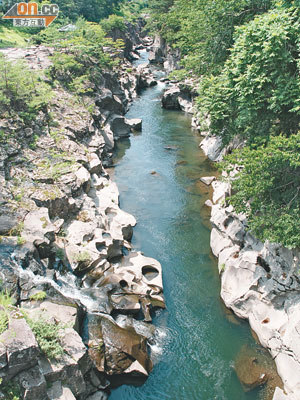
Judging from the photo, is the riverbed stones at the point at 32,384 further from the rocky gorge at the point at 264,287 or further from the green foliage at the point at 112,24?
the green foliage at the point at 112,24

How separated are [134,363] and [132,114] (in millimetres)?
33071

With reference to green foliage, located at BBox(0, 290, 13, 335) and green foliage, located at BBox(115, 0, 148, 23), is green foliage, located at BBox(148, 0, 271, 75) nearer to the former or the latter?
green foliage, located at BBox(0, 290, 13, 335)

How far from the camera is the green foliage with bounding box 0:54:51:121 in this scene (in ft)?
73.6

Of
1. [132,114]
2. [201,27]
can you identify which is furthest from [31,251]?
[132,114]

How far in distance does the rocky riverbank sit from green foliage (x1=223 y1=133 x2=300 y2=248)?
6211 millimetres

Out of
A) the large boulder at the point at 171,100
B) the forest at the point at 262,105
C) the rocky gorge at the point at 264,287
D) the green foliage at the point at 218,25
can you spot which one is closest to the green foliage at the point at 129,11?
the large boulder at the point at 171,100

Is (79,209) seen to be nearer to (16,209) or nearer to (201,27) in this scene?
(16,209)

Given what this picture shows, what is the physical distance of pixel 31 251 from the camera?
14750 millimetres

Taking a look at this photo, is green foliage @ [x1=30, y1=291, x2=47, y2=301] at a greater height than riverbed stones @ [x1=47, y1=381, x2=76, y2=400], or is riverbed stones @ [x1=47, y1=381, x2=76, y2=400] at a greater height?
green foliage @ [x1=30, y1=291, x2=47, y2=301]

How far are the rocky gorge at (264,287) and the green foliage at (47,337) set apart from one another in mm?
7866

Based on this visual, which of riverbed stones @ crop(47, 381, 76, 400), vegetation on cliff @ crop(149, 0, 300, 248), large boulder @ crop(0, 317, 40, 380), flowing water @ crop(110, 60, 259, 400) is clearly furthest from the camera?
vegetation on cliff @ crop(149, 0, 300, 248)

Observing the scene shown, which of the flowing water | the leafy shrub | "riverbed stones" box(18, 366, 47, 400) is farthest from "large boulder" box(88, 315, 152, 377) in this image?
the leafy shrub

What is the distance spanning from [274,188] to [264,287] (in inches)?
178

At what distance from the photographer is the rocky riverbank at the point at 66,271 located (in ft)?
35.3
